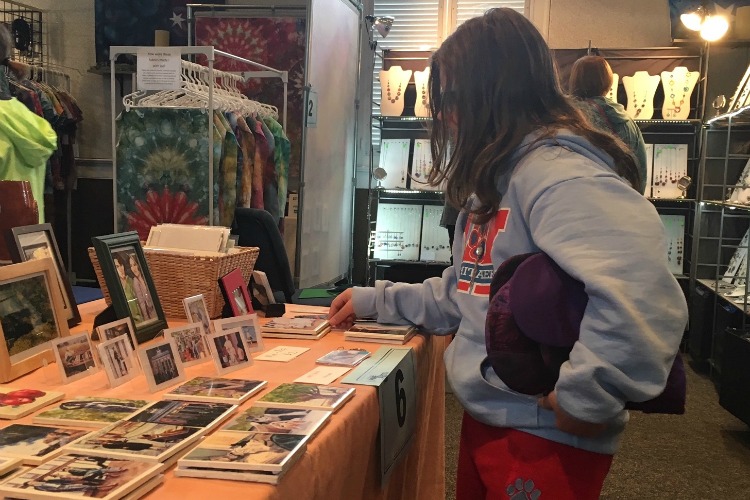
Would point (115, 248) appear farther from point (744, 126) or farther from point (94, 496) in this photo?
point (744, 126)

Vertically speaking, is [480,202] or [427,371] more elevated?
[480,202]

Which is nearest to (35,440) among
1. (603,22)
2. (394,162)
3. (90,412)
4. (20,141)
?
(90,412)

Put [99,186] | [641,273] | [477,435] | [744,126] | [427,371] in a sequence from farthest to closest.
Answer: [99,186] → [744,126] → [427,371] → [477,435] → [641,273]

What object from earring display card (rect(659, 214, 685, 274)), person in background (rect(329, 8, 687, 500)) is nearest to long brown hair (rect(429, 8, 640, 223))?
person in background (rect(329, 8, 687, 500))

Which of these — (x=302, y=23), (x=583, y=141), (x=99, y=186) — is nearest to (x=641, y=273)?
(x=583, y=141)

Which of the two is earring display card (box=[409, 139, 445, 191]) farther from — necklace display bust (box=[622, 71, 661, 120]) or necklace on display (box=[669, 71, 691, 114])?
necklace on display (box=[669, 71, 691, 114])

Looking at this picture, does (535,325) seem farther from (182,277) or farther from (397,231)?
(397,231)

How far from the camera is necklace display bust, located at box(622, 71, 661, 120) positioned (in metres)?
4.80

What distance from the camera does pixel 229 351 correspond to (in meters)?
1.37

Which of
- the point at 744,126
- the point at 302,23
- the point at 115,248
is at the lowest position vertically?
the point at 115,248

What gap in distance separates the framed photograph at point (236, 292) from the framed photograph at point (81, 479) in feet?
2.80

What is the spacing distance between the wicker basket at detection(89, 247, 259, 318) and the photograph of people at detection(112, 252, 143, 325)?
0.60 ft

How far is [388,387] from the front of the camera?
134 cm

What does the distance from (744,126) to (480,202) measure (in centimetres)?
426
